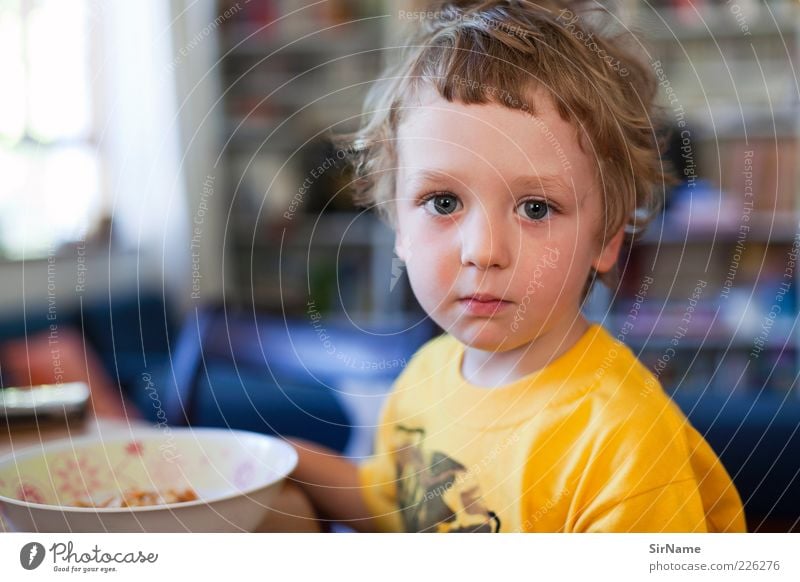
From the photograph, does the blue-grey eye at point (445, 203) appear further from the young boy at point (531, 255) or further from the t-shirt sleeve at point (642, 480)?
the t-shirt sleeve at point (642, 480)

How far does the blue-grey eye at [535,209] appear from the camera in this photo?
40cm

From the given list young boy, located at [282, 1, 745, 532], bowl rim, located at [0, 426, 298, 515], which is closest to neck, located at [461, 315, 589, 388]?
young boy, located at [282, 1, 745, 532]

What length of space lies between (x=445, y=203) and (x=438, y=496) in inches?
6.2

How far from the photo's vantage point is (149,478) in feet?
1.53

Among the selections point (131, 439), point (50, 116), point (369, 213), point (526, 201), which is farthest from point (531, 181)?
point (50, 116)

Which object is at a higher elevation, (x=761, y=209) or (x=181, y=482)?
(x=761, y=209)

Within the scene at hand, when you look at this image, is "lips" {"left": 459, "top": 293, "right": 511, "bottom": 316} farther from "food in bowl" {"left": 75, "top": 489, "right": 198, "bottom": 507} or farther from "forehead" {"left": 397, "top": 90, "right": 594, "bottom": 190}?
"food in bowl" {"left": 75, "top": 489, "right": 198, "bottom": 507}

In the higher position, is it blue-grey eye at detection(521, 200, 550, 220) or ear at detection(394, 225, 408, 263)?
blue-grey eye at detection(521, 200, 550, 220)

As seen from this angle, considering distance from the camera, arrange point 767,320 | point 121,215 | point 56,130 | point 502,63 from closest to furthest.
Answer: point 502,63, point 767,320, point 121,215, point 56,130

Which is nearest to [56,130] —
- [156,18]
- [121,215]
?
[121,215]

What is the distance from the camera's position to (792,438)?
585 mm

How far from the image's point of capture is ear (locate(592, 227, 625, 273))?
43cm
